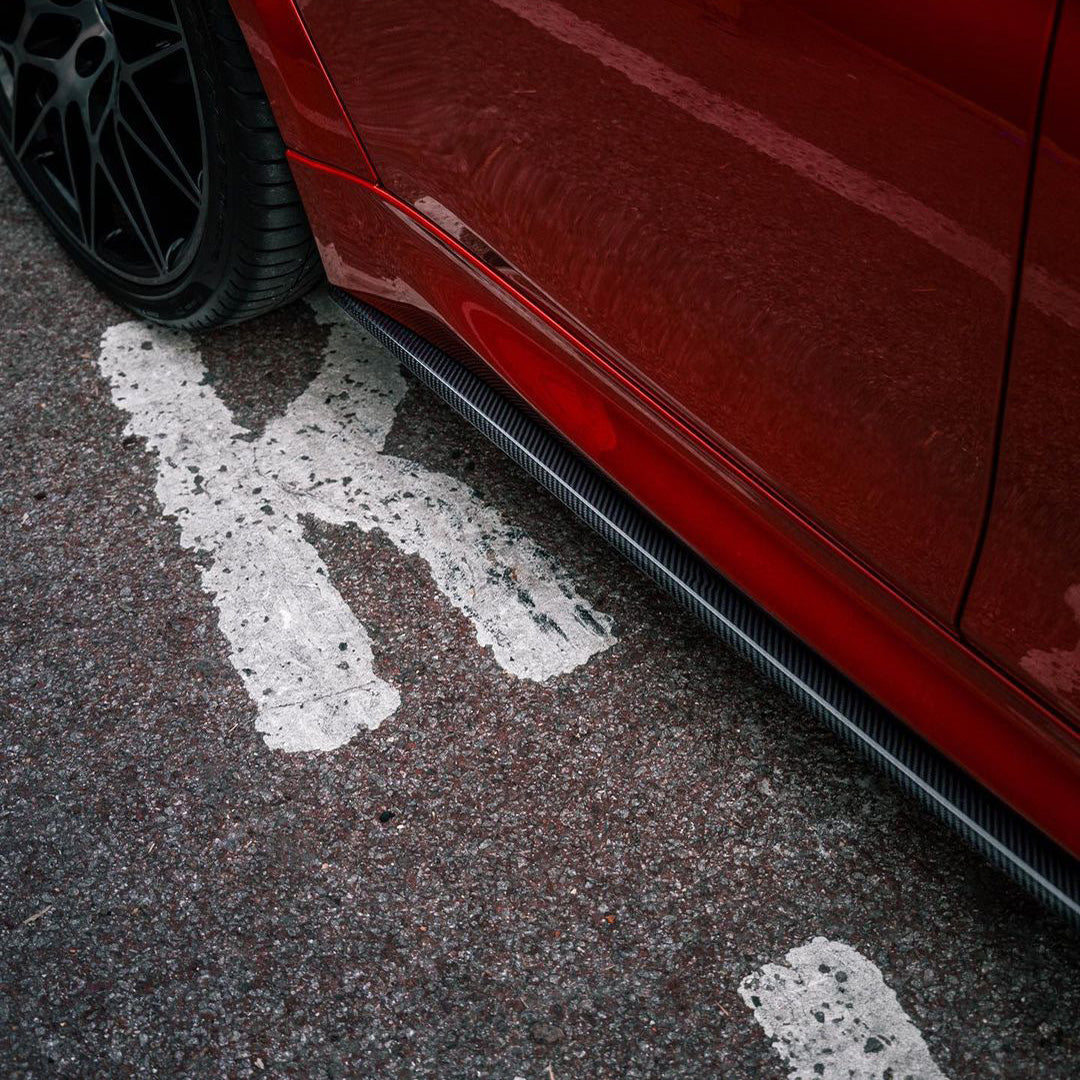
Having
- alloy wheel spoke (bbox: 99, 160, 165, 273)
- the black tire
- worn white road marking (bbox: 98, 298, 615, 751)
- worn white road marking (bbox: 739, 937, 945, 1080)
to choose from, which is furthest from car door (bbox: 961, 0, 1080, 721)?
alloy wheel spoke (bbox: 99, 160, 165, 273)

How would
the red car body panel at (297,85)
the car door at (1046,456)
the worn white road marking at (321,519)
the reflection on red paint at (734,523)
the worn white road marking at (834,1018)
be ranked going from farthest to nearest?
the worn white road marking at (321,519) → the red car body panel at (297,85) → the worn white road marking at (834,1018) → the reflection on red paint at (734,523) → the car door at (1046,456)

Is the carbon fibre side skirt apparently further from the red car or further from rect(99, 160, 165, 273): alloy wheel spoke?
rect(99, 160, 165, 273): alloy wheel spoke

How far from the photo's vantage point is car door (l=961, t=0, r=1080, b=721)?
2.56 feet

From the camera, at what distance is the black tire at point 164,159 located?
161cm

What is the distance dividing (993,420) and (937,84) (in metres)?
0.28

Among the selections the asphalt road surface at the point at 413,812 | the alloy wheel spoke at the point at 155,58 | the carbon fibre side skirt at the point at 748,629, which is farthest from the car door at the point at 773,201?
the asphalt road surface at the point at 413,812

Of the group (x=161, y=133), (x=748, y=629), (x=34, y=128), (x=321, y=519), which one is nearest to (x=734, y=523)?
(x=748, y=629)

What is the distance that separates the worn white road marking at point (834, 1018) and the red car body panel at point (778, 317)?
12.6 inches

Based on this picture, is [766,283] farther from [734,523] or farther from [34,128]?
[34,128]

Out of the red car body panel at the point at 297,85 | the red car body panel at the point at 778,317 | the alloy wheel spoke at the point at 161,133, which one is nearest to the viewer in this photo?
the red car body panel at the point at 778,317

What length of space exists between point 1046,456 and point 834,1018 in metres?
0.72

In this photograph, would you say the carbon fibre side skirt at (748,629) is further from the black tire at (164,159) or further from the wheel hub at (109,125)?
the wheel hub at (109,125)

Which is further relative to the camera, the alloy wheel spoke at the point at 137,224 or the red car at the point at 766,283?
the alloy wheel spoke at the point at 137,224

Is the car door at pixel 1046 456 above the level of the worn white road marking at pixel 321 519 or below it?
above
